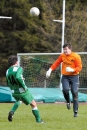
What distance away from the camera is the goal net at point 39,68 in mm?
26141

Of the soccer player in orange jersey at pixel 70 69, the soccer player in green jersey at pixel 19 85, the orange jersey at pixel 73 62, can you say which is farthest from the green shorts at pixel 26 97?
the orange jersey at pixel 73 62

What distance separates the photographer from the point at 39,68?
26.7 m

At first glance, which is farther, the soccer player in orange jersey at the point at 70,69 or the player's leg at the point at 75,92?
the soccer player in orange jersey at the point at 70,69

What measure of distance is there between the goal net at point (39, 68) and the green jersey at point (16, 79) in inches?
532

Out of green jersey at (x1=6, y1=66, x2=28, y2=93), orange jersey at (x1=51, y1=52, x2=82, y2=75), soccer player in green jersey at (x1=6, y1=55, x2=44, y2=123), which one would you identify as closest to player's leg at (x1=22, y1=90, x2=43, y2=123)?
soccer player in green jersey at (x1=6, y1=55, x2=44, y2=123)

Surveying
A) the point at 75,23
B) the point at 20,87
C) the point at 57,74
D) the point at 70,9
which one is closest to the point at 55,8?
the point at 70,9

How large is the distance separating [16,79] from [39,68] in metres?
14.7

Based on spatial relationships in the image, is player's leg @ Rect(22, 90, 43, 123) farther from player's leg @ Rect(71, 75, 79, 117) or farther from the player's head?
the player's head

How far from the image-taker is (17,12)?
168 feet

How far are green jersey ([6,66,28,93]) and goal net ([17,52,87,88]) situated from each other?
13.5 metres

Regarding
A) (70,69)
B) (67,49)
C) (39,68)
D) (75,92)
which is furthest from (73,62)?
(39,68)

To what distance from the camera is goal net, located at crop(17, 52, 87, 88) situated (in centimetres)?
2614

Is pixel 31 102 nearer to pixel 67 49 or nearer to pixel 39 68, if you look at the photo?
pixel 67 49

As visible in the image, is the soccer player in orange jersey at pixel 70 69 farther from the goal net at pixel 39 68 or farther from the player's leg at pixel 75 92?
the goal net at pixel 39 68
